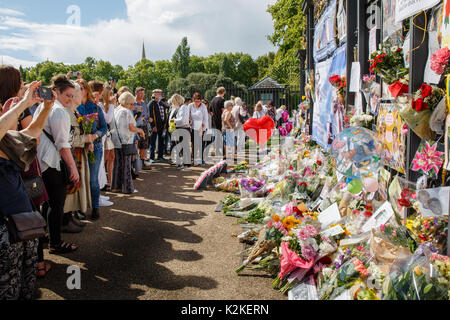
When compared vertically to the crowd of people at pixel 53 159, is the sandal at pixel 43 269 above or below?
below

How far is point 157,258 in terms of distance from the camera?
4.41m

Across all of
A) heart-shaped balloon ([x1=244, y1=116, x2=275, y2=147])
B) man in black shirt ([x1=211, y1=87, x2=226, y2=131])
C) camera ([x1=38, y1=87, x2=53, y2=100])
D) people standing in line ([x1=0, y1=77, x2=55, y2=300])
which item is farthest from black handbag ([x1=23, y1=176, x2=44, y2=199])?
man in black shirt ([x1=211, y1=87, x2=226, y2=131])

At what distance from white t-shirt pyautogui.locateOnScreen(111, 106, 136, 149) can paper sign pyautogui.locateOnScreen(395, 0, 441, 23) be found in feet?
16.6

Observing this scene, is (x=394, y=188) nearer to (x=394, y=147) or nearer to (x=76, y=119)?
(x=394, y=147)

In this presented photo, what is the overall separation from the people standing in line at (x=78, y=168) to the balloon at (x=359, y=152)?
10.5ft

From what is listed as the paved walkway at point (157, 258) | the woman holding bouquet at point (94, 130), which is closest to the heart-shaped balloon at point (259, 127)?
the paved walkway at point (157, 258)

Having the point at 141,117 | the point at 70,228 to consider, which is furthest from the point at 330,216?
the point at 141,117

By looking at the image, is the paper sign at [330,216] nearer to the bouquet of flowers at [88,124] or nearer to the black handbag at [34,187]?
the black handbag at [34,187]

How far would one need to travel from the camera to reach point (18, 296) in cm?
288

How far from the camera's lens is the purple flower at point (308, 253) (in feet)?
11.5

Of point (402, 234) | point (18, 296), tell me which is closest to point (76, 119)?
point (18, 296)

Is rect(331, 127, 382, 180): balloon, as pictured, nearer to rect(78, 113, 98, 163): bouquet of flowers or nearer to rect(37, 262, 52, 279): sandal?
rect(37, 262, 52, 279): sandal

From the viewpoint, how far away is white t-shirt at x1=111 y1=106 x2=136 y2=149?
7055 millimetres

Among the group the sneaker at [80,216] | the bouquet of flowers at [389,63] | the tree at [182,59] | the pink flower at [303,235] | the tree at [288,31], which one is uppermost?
the tree at [182,59]
